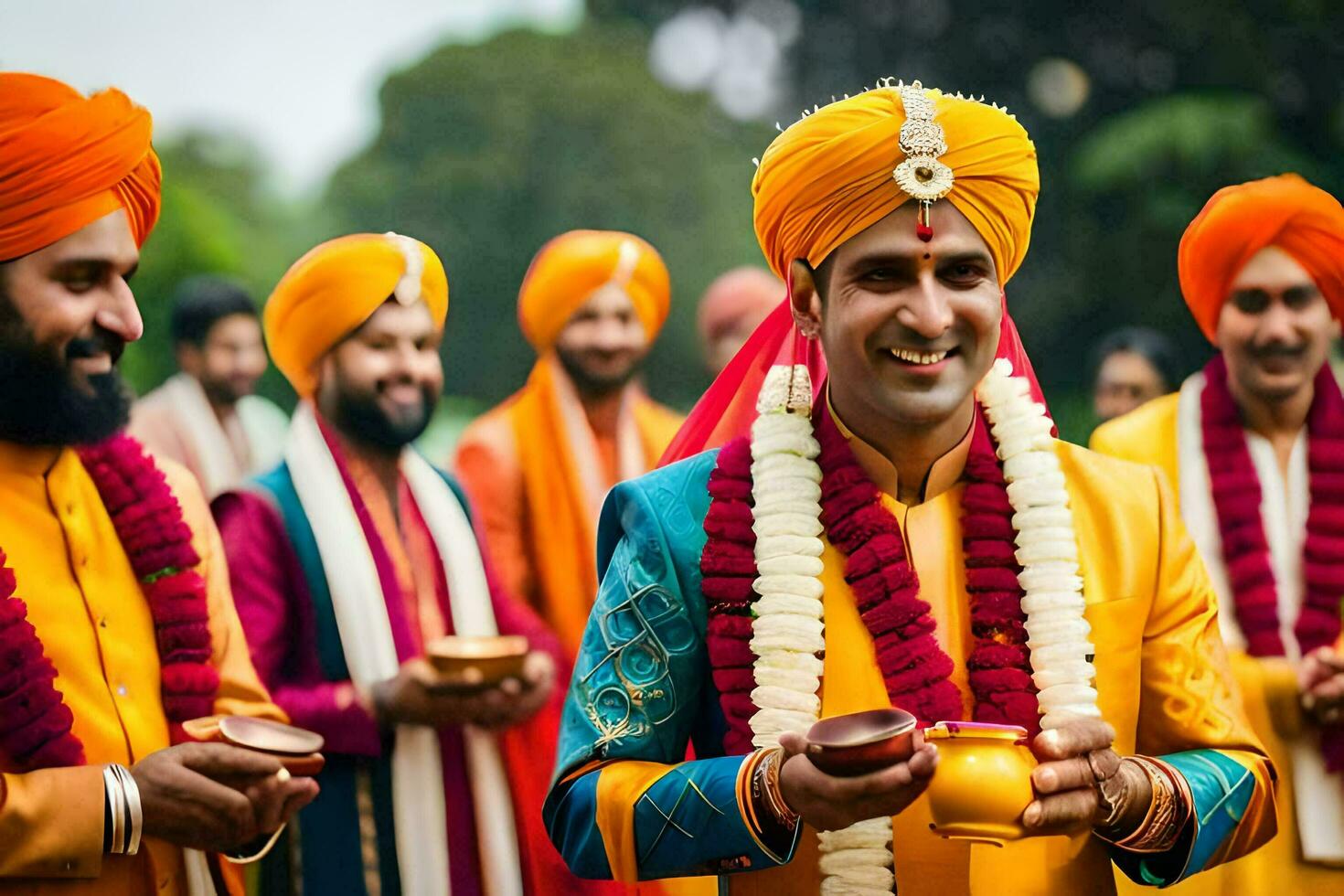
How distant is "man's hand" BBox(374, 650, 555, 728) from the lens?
4.32 m

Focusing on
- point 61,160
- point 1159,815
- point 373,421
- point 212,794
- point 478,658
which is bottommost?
point 1159,815

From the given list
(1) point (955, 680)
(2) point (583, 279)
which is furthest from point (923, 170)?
(2) point (583, 279)

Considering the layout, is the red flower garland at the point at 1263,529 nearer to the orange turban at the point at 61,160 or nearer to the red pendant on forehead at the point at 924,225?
the red pendant on forehead at the point at 924,225

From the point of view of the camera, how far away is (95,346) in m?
3.71

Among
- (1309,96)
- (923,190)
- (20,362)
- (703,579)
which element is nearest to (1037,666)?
(703,579)

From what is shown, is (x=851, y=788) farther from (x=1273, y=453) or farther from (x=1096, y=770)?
(x=1273, y=453)

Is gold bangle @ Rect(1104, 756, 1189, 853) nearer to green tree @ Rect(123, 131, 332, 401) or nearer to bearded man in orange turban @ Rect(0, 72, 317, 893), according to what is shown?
bearded man in orange turban @ Rect(0, 72, 317, 893)

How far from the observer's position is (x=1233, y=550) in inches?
191

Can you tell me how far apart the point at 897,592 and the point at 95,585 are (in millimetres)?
1605

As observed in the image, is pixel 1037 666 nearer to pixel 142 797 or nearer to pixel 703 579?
pixel 703 579

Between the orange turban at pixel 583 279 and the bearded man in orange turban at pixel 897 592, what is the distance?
3.97 metres

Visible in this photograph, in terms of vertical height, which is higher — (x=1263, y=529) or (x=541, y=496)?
(x=541, y=496)

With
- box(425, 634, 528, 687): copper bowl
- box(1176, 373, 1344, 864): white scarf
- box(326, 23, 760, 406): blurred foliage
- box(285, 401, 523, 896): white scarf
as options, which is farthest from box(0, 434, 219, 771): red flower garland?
box(326, 23, 760, 406): blurred foliage

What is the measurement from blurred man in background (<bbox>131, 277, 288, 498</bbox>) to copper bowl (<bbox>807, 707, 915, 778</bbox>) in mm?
5677
